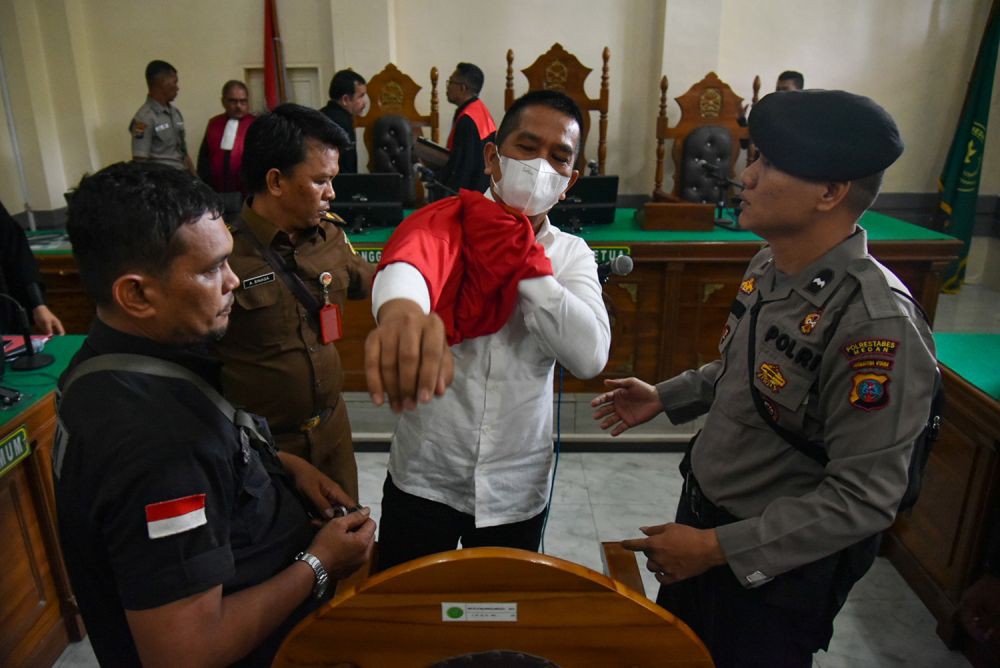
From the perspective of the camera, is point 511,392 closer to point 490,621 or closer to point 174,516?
point 490,621

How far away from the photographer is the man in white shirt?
3.61 ft

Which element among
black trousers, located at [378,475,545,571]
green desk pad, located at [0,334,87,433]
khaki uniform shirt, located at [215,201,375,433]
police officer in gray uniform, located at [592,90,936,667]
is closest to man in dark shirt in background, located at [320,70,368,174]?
green desk pad, located at [0,334,87,433]

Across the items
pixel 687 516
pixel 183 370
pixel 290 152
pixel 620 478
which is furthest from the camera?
pixel 620 478

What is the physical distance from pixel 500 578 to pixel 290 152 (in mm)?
1321

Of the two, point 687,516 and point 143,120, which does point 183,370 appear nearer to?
point 687,516

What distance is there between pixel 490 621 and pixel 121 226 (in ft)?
2.36

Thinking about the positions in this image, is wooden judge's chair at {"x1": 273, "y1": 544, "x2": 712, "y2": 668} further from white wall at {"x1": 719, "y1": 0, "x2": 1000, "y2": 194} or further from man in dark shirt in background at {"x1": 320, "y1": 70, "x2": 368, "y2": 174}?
white wall at {"x1": 719, "y1": 0, "x2": 1000, "y2": 194}

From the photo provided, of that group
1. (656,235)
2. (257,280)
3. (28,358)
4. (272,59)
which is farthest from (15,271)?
(272,59)

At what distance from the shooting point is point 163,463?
0.80m

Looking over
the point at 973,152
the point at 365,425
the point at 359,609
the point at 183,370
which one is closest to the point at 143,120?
the point at 365,425

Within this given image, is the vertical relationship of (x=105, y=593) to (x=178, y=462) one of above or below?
below

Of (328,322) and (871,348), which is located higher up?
(871,348)

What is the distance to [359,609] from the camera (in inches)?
30.6

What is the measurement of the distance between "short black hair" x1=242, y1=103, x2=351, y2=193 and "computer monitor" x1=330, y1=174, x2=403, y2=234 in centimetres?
187
